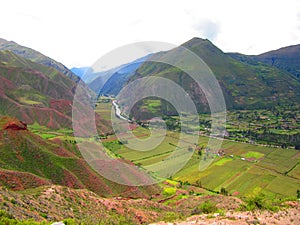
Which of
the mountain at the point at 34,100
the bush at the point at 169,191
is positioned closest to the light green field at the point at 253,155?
the bush at the point at 169,191

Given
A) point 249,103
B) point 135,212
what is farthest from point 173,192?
point 249,103

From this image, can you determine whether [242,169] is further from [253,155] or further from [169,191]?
[169,191]

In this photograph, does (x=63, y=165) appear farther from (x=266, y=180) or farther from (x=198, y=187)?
(x=266, y=180)

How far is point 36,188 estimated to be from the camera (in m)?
30.1

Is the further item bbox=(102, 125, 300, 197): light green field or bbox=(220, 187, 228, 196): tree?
bbox=(102, 125, 300, 197): light green field

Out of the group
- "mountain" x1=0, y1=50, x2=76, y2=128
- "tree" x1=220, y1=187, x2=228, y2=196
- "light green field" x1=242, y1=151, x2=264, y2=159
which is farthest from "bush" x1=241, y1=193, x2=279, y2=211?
"mountain" x1=0, y1=50, x2=76, y2=128

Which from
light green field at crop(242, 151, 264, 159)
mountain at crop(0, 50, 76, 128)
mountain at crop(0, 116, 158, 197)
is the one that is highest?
mountain at crop(0, 50, 76, 128)

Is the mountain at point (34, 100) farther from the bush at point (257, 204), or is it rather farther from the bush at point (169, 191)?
the bush at point (257, 204)

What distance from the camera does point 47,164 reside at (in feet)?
135

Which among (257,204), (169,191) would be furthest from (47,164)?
(257,204)

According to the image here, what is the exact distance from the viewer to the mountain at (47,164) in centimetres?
3888

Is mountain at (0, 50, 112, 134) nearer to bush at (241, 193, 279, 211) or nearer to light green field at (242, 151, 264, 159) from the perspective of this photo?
light green field at (242, 151, 264, 159)

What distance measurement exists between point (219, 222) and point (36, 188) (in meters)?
22.0

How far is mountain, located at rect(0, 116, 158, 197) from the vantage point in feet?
128
